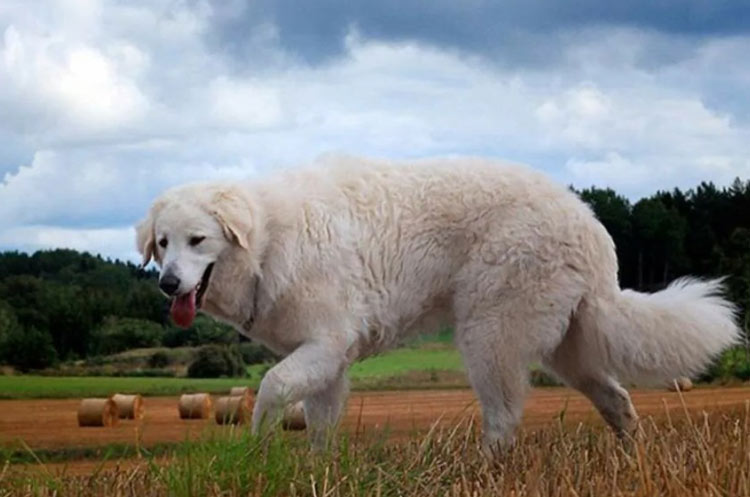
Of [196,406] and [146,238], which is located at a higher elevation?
[146,238]

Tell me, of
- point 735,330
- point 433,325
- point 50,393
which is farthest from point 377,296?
point 50,393

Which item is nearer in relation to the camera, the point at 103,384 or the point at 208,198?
the point at 208,198

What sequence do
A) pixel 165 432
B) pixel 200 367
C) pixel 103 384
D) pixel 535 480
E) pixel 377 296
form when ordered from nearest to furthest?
pixel 535 480 → pixel 377 296 → pixel 165 432 → pixel 200 367 → pixel 103 384

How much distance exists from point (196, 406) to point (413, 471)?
8.54 m

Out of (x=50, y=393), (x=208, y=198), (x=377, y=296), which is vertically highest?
(x=208, y=198)

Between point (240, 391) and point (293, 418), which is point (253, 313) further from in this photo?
point (240, 391)

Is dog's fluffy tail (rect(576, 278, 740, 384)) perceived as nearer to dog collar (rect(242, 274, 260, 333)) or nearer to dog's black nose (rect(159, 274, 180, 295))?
dog collar (rect(242, 274, 260, 333))

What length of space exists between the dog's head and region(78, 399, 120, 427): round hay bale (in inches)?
283

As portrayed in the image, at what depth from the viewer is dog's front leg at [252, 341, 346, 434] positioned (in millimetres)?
6207

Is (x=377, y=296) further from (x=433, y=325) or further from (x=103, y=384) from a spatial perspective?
(x=103, y=384)

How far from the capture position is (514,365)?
6.79 meters

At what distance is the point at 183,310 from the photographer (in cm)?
654

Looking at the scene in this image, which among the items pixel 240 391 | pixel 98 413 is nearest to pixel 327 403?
pixel 240 391

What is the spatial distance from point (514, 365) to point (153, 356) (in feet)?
25.2
